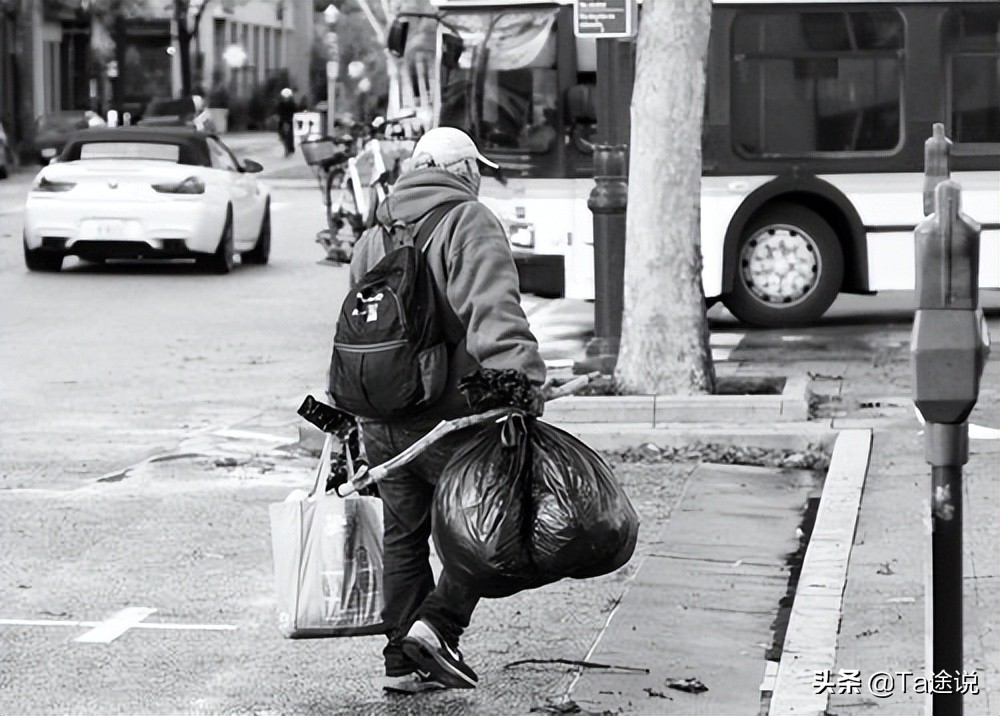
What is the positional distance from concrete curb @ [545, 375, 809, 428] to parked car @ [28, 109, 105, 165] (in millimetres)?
38208

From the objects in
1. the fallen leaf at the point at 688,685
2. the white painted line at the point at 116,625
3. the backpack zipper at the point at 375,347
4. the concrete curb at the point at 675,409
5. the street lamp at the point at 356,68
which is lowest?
the white painted line at the point at 116,625

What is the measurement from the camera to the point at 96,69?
217 feet

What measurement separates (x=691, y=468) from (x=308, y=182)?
1379 inches

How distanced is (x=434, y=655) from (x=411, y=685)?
0.78 ft

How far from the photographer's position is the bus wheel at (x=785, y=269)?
1602 centimetres

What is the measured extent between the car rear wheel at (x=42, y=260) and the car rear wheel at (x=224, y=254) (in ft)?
4.87

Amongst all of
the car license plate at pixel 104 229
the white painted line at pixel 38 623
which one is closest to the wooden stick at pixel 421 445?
the white painted line at pixel 38 623

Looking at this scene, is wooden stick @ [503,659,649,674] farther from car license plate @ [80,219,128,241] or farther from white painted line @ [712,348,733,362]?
car license plate @ [80,219,128,241]

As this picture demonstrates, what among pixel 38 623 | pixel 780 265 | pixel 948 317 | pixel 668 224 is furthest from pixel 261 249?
pixel 948 317

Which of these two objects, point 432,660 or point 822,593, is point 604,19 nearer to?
point 822,593

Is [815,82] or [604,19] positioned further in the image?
[815,82]

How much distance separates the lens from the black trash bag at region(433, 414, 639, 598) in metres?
5.54

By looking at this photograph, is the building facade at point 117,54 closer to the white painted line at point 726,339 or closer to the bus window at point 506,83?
the bus window at point 506,83

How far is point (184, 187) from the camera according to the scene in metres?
A: 20.3
